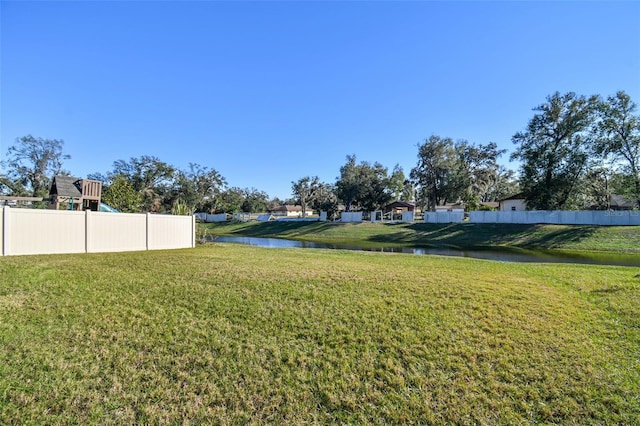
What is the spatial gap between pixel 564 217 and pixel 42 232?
123 feet

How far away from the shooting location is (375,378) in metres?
3.61

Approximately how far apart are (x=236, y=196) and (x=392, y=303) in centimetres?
6702

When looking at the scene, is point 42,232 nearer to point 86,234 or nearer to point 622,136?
point 86,234

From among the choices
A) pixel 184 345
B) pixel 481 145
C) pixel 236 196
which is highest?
pixel 481 145

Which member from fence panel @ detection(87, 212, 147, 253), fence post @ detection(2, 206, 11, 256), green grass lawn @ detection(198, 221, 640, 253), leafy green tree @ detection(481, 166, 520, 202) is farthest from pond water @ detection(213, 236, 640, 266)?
leafy green tree @ detection(481, 166, 520, 202)

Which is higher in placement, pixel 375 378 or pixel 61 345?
pixel 61 345

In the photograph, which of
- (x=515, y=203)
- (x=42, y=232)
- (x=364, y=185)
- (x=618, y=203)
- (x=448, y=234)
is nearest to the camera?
(x=42, y=232)

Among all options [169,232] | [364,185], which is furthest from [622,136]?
[169,232]

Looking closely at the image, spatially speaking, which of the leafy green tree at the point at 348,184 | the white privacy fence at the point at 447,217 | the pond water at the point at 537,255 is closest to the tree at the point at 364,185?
the leafy green tree at the point at 348,184

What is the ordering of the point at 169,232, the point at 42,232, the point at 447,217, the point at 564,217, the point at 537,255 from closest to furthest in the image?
the point at 42,232 < the point at 169,232 < the point at 537,255 < the point at 564,217 < the point at 447,217

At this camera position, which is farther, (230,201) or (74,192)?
(230,201)

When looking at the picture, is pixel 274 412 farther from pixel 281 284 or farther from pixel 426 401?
pixel 281 284

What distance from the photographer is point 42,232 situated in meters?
9.59

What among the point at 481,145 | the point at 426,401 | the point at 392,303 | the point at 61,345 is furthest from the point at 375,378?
the point at 481,145
